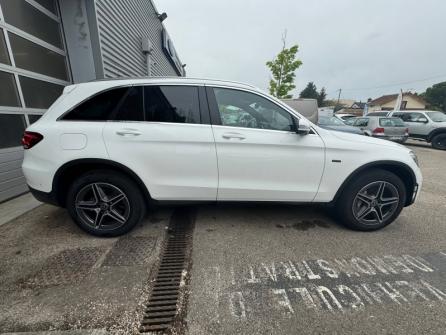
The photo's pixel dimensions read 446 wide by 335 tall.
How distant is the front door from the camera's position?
2.62 m

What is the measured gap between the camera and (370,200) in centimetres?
291

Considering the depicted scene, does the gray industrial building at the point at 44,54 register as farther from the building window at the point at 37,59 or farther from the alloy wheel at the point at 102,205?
the alloy wheel at the point at 102,205

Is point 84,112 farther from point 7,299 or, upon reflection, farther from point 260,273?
point 260,273

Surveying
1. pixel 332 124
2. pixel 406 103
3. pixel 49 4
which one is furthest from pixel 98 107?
pixel 406 103

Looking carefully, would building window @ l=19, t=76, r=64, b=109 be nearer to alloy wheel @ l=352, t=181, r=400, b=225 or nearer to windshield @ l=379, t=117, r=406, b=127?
alloy wheel @ l=352, t=181, r=400, b=225

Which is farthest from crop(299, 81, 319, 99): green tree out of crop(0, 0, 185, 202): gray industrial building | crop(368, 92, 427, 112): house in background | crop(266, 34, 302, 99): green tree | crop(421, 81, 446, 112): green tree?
crop(0, 0, 185, 202): gray industrial building

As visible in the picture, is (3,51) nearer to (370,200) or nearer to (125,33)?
(125,33)

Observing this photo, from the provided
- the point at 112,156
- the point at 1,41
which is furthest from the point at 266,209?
the point at 1,41

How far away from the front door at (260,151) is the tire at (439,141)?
39.2 ft

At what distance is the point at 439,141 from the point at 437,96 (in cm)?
5796

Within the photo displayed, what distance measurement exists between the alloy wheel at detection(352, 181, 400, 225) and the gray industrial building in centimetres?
534

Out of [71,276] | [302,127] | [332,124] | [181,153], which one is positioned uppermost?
[302,127]

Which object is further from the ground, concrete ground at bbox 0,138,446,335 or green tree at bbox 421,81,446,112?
green tree at bbox 421,81,446,112

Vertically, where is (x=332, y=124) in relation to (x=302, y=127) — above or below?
below
